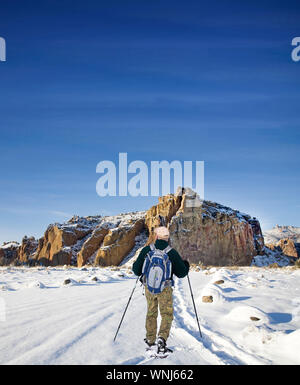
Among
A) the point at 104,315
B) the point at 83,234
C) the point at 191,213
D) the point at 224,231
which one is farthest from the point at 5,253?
the point at 104,315

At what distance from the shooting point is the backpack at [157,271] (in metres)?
3.82

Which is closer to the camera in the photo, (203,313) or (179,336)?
(179,336)

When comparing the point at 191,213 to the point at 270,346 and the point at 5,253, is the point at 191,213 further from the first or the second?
the point at 5,253

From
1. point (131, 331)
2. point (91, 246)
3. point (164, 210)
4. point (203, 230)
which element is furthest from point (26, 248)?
point (131, 331)

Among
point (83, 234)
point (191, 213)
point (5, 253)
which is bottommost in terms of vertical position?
point (5, 253)

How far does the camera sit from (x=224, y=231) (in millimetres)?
59281

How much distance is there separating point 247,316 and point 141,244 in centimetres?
5721

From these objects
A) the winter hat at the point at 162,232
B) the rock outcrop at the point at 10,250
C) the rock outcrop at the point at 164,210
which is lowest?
the rock outcrop at the point at 10,250

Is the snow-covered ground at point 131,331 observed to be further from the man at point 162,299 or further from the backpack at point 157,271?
the backpack at point 157,271

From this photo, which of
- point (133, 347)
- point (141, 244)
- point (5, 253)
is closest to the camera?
point (133, 347)

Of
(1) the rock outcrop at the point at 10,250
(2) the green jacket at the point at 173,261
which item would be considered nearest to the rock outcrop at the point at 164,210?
(1) the rock outcrop at the point at 10,250

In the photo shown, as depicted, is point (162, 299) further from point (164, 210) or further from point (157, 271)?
point (164, 210)

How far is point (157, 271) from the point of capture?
385cm

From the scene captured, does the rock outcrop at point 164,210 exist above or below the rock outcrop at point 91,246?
above
